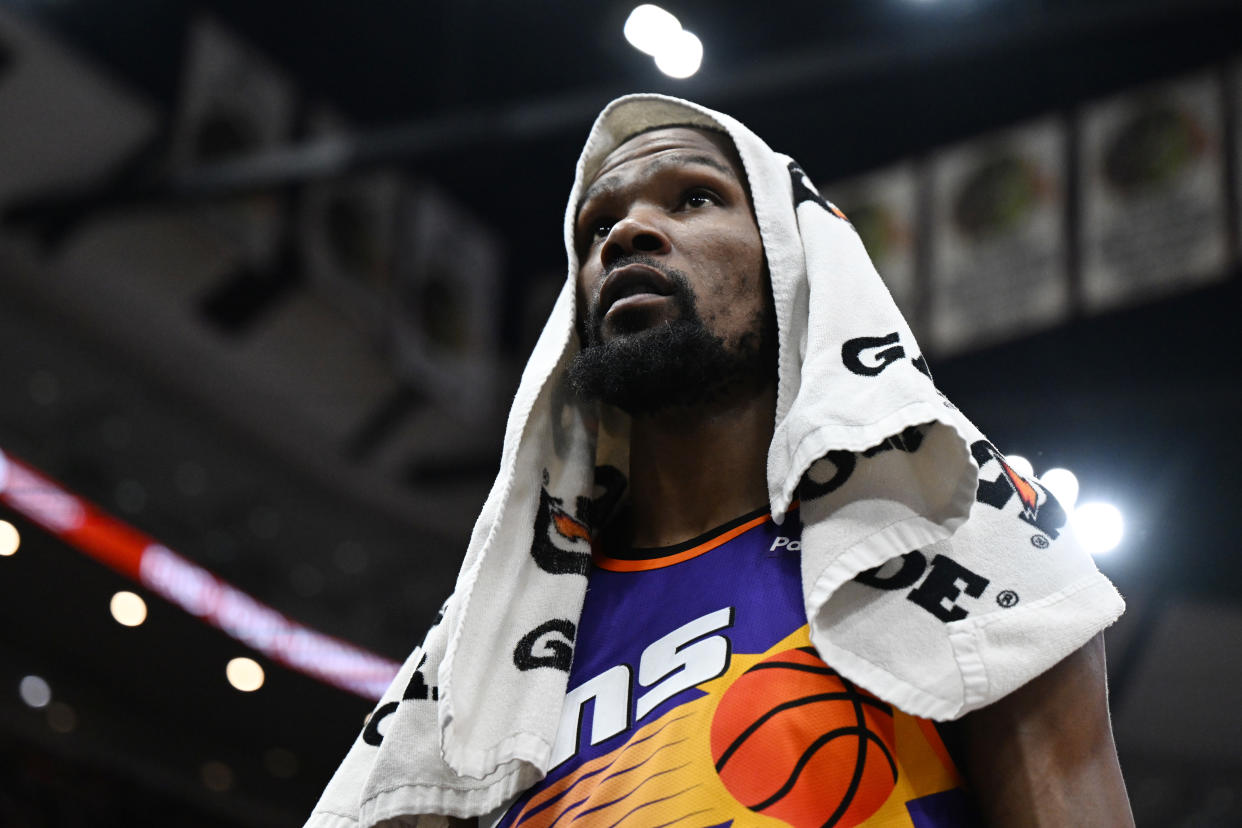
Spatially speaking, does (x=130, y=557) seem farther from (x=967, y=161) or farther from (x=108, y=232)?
(x=967, y=161)

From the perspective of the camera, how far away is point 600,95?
17.7 feet

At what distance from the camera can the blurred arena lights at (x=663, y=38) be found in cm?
400

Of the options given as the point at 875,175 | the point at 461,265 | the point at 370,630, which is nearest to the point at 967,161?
the point at 875,175

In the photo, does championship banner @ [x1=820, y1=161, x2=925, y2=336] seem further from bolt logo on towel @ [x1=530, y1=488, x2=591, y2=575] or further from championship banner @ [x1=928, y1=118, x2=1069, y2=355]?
bolt logo on towel @ [x1=530, y1=488, x2=591, y2=575]

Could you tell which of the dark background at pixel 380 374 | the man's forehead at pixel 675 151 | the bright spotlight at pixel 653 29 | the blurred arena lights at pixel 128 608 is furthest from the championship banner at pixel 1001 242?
the blurred arena lights at pixel 128 608

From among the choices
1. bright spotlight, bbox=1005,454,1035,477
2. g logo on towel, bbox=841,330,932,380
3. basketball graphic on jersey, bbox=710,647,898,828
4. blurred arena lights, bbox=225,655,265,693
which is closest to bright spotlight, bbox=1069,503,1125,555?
bright spotlight, bbox=1005,454,1035,477

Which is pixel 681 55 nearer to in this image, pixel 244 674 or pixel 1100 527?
pixel 1100 527

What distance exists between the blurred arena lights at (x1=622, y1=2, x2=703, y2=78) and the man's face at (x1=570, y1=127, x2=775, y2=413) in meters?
2.58

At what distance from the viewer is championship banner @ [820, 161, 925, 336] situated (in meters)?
5.52

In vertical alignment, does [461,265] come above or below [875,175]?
above

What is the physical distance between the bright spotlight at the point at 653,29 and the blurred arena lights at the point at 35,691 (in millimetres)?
6275

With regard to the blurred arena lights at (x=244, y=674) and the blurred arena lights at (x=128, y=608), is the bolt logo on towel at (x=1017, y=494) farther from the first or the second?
the blurred arena lights at (x=244, y=674)

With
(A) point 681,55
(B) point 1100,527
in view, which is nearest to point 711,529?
(A) point 681,55

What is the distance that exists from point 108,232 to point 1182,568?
5.80 meters
